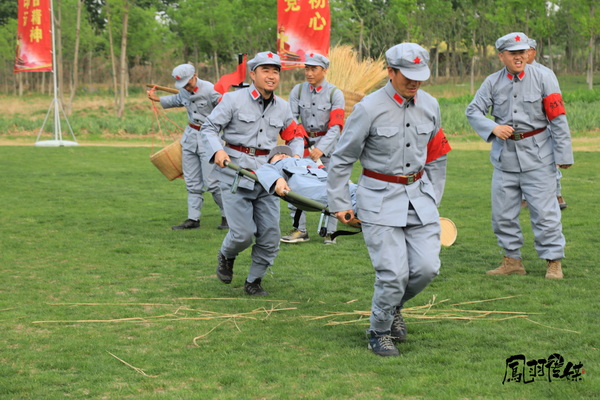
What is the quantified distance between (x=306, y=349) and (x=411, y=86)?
71.3 inches

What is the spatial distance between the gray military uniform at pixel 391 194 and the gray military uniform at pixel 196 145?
508cm

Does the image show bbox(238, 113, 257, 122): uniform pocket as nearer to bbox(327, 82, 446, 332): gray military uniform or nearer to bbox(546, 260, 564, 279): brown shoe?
bbox(327, 82, 446, 332): gray military uniform

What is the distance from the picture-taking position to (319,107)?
30.7 feet

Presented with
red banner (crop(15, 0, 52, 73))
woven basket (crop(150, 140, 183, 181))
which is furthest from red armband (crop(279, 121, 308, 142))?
red banner (crop(15, 0, 52, 73))

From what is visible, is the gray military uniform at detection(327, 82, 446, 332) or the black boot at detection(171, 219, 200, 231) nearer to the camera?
the gray military uniform at detection(327, 82, 446, 332)

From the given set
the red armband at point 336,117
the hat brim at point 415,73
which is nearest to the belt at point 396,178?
the hat brim at point 415,73

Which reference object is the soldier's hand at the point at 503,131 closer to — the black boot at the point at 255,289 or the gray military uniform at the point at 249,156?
the gray military uniform at the point at 249,156

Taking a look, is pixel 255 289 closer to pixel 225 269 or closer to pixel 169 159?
pixel 225 269

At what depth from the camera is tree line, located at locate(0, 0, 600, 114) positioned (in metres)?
45.4

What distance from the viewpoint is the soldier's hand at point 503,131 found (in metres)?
7.20

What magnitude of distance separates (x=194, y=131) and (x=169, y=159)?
0.65 metres

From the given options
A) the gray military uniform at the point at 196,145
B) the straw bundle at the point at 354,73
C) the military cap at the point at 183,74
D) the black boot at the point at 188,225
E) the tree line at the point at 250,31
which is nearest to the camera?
the military cap at the point at 183,74

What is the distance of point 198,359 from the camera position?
5.00m

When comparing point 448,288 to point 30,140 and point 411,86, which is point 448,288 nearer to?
point 411,86
